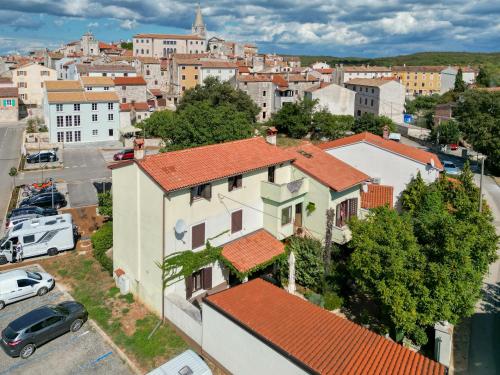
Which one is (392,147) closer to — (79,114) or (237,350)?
(237,350)

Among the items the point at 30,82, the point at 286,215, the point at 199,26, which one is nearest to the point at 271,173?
the point at 286,215

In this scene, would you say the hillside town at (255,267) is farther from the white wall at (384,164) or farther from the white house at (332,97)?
the white house at (332,97)

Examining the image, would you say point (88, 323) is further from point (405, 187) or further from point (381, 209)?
point (405, 187)

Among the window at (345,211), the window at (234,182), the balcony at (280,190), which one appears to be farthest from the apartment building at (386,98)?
the window at (234,182)

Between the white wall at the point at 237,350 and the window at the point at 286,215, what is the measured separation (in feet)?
31.0

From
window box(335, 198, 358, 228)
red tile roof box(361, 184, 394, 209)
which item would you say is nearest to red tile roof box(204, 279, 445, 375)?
window box(335, 198, 358, 228)

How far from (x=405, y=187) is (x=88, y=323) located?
2316cm

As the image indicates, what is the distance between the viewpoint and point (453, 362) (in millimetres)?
18219

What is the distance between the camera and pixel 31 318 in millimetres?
18641

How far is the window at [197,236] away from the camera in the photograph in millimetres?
21406

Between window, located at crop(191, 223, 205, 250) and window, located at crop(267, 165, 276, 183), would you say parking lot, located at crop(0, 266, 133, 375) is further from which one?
window, located at crop(267, 165, 276, 183)

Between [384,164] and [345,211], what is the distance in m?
6.81

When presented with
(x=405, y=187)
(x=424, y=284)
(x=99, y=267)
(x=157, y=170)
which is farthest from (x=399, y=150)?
(x=99, y=267)

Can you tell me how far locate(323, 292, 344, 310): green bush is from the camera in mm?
21562
